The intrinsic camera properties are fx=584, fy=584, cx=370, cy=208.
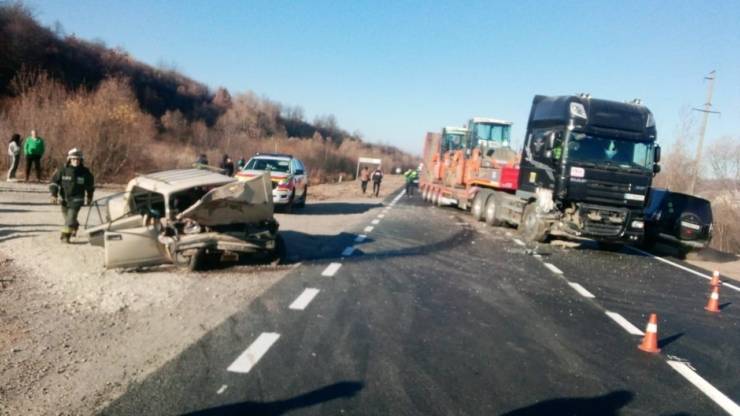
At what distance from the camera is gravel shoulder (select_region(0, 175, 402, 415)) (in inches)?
179

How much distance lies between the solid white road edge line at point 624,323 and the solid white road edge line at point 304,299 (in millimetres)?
4012

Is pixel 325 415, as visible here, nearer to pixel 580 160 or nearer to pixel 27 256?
pixel 27 256

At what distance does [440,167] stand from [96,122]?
48.6 feet

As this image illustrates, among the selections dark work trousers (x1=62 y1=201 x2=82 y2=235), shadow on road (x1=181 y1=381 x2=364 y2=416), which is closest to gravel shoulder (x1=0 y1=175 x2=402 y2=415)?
dark work trousers (x1=62 y1=201 x2=82 y2=235)

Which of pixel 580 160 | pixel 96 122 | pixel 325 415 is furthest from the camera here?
pixel 96 122

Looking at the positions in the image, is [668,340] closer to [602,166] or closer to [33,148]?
[602,166]

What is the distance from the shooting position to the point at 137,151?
25094 millimetres

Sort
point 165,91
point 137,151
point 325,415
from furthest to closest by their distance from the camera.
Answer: point 165,91, point 137,151, point 325,415

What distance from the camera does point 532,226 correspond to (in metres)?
15.7

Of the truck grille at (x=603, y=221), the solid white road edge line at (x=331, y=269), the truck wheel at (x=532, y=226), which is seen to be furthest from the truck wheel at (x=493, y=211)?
the solid white road edge line at (x=331, y=269)

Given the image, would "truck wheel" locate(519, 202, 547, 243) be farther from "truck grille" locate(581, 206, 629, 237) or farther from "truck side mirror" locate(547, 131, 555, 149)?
"truck side mirror" locate(547, 131, 555, 149)

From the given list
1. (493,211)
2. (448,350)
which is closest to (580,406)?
(448,350)

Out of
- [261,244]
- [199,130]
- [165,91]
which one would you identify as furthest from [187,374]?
[165,91]

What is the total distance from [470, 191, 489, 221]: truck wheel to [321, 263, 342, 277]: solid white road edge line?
36.3 feet
